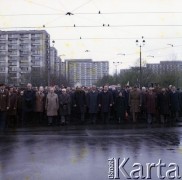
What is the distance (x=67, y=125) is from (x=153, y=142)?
708 centimetres

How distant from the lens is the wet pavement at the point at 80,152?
887cm

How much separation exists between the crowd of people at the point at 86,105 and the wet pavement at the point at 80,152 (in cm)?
245

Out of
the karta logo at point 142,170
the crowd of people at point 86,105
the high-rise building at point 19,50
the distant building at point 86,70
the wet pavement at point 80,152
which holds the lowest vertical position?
the wet pavement at point 80,152

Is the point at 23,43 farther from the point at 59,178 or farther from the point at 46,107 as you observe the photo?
the point at 59,178

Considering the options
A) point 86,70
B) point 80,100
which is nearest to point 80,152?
point 80,100

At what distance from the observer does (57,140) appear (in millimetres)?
14141

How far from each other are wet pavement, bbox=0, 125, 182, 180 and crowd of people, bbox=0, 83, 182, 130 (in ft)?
8.03

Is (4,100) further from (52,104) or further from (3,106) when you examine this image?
(52,104)

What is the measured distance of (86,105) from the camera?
1988cm

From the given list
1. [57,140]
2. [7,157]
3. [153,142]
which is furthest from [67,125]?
[7,157]

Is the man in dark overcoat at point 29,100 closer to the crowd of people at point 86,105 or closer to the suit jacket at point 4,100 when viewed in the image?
the crowd of people at point 86,105

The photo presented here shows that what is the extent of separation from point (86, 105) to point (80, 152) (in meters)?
8.51

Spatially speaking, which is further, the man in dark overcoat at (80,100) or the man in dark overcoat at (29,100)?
the man in dark overcoat at (80,100)

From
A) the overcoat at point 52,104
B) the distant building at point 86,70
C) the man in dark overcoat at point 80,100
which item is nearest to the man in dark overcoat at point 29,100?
the overcoat at point 52,104
